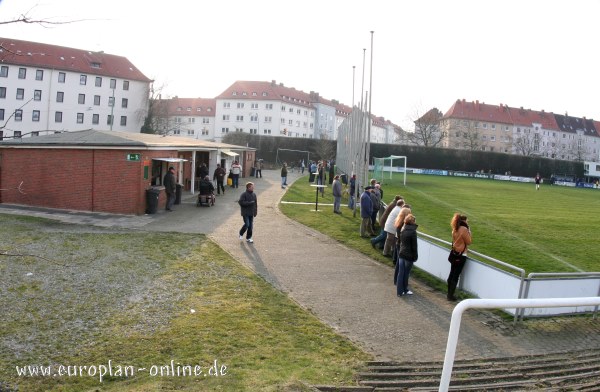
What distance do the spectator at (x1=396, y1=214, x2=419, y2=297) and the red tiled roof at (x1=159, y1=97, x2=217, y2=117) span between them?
104m

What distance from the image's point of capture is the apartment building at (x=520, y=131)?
354 feet

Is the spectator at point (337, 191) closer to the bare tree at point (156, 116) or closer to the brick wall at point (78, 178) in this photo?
the brick wall at point (78, 178)

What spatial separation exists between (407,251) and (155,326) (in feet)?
15.9

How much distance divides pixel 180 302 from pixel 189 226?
8.41 metres

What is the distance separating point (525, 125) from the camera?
118 m

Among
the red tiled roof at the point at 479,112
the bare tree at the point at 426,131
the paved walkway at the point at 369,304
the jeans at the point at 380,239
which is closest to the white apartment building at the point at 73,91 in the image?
the bare tree at the point at 426,131

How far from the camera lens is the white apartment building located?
68.3 metres

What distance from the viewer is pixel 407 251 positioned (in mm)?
10531

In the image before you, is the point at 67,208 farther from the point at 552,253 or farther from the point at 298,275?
the point at 552,253

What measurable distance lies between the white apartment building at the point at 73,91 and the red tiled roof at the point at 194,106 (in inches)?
1132

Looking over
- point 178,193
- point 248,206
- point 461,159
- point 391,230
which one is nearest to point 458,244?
point 391,230

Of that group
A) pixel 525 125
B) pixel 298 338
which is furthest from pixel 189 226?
pixel 525 125

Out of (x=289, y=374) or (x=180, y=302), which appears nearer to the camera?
(x=289, y=374)

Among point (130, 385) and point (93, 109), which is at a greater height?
point (93, 109)
